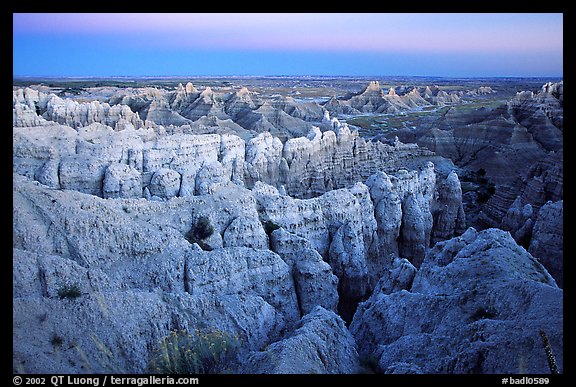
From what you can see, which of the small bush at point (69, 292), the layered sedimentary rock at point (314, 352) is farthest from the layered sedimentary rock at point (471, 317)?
the small bush at point (69, 292)

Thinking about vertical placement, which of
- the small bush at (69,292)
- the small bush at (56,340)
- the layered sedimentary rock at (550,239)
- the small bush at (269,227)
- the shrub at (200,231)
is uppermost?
the small bush at (69,292)

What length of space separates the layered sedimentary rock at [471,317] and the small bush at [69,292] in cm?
555

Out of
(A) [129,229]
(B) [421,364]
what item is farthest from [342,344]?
(A) [129,229]

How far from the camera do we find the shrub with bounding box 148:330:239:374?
8.30 metres

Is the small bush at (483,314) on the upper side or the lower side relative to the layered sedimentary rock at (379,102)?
lower

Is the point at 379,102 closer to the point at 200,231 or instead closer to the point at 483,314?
the point at 200,231

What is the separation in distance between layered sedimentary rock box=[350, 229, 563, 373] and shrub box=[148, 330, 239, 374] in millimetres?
2847

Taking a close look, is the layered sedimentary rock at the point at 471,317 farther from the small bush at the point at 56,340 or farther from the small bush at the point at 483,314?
the small bush at the point at 56,340

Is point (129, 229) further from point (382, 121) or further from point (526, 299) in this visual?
point (382, 121)

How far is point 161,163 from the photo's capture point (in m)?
24.2

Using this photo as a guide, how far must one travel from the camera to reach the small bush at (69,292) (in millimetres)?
8727

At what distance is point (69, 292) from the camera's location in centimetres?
884

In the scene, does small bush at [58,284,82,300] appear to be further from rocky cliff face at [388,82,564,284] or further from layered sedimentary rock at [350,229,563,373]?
rocky cliff face at [388,82,564,284]
